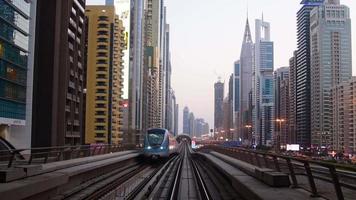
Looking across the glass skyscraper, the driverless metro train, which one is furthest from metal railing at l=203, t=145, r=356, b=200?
the glass skyscraper

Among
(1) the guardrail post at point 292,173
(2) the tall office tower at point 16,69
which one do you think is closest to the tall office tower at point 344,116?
(2) the tall office tower at point 16,69

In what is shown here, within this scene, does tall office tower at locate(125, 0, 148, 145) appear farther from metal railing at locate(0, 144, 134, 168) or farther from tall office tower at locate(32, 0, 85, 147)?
metal railing at locate(0, 144, 134, 168)

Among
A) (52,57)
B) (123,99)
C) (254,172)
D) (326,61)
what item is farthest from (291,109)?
(254,172)

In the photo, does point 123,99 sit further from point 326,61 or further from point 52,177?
point 52,177

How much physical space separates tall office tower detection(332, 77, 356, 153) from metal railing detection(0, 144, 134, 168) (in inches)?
2919

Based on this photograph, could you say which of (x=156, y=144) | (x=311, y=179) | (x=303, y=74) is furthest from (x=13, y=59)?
(x=303, y=74)

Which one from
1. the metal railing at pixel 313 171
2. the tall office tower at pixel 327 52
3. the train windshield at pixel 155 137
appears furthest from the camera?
the tall office tower at pixel 327 52

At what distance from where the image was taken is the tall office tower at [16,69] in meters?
73.3

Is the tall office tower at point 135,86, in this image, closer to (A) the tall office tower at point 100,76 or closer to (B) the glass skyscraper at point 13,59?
(A) the tall office tower at point 100,76

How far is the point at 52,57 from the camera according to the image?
90625 mm

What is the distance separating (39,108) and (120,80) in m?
71.9

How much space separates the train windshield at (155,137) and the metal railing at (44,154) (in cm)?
740

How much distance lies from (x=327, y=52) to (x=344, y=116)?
4830 centimetres

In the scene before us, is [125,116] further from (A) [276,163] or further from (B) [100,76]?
(A) [276,163]
